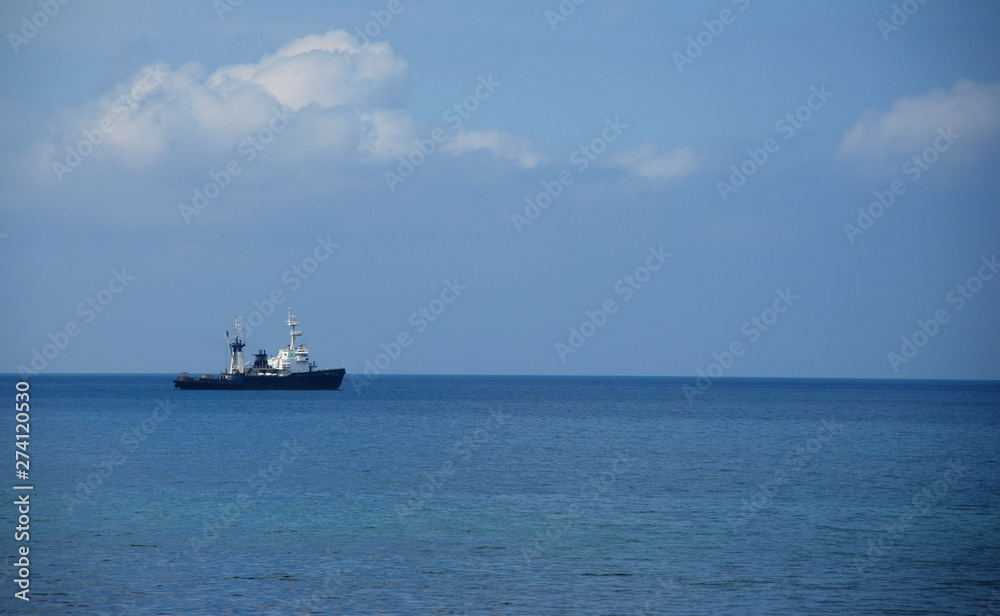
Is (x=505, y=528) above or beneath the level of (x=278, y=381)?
beneath

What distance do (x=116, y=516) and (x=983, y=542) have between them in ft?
82.0

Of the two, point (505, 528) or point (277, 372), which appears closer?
point (505, 528)

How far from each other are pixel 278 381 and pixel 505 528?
98772 mm

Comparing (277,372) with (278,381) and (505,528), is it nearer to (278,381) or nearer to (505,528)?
(278,381)

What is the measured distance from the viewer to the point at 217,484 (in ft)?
117

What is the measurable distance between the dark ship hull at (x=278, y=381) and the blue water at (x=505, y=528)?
214 feet

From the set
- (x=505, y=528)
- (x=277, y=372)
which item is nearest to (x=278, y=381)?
(x=277, y=372)

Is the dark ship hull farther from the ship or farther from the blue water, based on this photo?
the blue water

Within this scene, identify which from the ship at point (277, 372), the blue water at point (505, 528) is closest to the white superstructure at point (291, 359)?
the ship at point (277, 372)

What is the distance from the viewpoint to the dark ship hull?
121 m

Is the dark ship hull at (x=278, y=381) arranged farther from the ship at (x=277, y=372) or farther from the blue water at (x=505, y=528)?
the blue water at (x=505, y=528)

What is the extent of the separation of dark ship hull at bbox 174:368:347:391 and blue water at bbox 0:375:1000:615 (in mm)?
65324

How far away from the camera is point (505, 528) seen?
87.9 ft

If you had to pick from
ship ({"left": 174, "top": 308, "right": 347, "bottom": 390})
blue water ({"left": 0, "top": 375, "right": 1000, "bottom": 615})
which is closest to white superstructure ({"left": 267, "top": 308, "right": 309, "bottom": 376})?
ship ({"left": 174, "top": 308, "right": 347, "bottom": 390})
